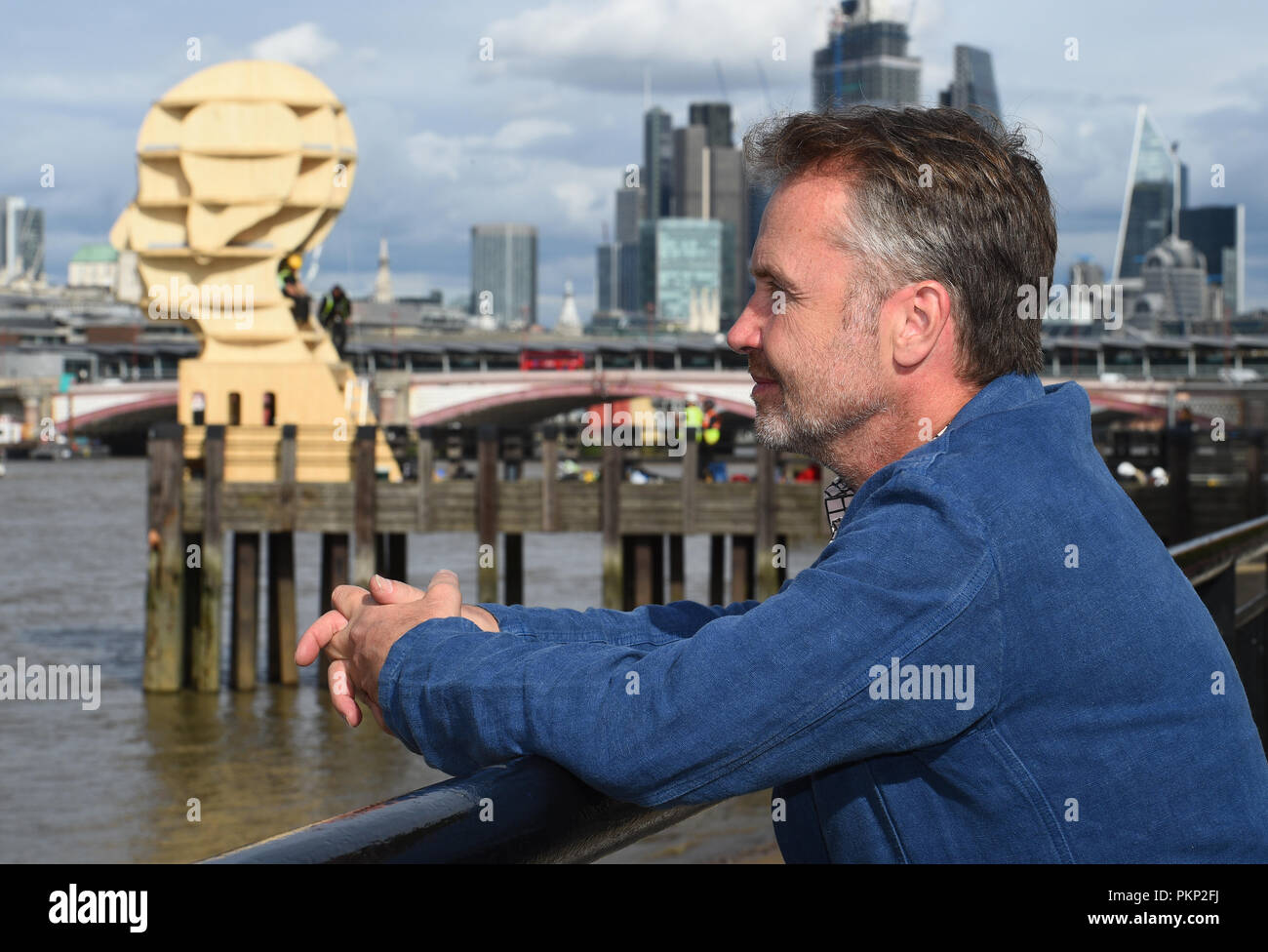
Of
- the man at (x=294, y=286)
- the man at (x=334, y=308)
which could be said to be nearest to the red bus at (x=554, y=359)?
the man at (x=334, y=308)

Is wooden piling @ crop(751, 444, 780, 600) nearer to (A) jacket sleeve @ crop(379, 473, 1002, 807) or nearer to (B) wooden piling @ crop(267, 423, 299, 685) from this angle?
(B) wooden piling @ crop(267, 423, 299, 685)

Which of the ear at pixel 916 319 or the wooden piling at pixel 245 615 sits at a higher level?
the ear at pixel 916 319

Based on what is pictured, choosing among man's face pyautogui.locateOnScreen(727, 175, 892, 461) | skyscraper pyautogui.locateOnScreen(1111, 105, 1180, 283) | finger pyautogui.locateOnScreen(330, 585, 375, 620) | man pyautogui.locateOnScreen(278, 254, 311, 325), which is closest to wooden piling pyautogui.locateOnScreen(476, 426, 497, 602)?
man pyautogui.locateOnScreen(278, 254, 311, 325)

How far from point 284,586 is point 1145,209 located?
14242 centimetres

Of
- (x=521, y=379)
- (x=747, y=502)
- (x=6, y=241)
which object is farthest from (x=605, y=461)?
(x=6, y=241)

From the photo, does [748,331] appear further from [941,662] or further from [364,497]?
[364,497]

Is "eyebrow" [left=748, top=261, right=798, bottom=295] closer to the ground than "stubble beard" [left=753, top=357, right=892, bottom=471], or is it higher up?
higher up

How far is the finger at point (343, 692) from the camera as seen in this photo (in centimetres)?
171

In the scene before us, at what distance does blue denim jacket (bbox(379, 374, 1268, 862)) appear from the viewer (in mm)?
1351

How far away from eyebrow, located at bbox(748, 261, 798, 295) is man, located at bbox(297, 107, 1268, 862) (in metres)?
0.05

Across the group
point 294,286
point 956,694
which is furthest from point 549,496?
point 956,694

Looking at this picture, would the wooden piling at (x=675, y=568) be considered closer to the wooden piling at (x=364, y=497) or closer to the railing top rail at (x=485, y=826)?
the wooden piling at (x=364, y=497)

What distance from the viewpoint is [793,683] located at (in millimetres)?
1348
